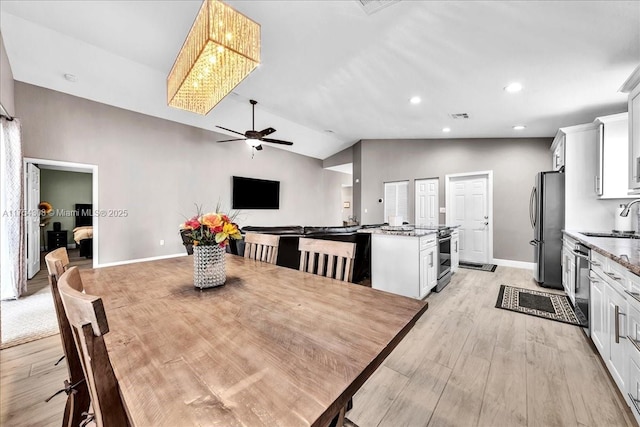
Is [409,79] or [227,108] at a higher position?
[227,108]

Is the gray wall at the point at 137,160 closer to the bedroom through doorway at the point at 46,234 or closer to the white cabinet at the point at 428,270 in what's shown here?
the bedroom through doorway at the point at 46,234

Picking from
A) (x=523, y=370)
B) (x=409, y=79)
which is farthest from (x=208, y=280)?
(x=409, y=79)

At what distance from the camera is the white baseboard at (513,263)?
485 cm

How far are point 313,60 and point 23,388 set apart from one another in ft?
12.6

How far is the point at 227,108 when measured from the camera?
5.16m

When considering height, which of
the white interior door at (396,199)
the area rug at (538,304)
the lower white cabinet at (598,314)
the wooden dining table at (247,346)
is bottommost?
the area rug at (538,304)

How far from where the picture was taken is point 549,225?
3.49 m

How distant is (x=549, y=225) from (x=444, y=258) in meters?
1.42

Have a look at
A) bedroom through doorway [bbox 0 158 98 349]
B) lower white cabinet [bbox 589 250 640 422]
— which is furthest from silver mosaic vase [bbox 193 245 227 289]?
bedroom through doorway [bbox 0 158 98 349]

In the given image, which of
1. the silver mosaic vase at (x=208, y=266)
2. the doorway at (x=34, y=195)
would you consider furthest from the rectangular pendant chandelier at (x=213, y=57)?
the doorway at (x=34, y=195)

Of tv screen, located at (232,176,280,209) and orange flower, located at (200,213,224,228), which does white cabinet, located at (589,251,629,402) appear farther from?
tv screen, located at (232,176,280,209)

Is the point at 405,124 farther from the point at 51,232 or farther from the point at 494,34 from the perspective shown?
the point at 51,232

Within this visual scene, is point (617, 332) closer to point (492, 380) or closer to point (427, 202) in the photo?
point (492, 380)

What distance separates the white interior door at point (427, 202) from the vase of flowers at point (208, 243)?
18.1 ft
